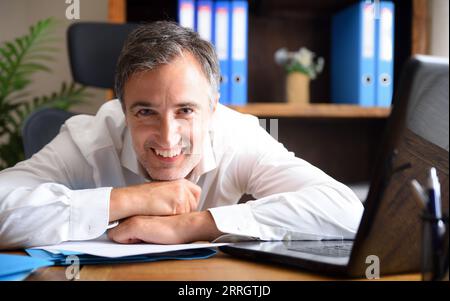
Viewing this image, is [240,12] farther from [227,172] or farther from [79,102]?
[227,172]

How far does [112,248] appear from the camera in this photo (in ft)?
2.55

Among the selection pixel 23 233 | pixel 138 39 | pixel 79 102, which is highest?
pixel 138 39

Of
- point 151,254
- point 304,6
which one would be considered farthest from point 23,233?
point 304,6

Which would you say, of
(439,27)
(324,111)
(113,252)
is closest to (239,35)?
(324,111)

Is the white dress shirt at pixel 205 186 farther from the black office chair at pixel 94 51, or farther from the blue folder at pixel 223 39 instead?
the blue folder at pixel 223 39

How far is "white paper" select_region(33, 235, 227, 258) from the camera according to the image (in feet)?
2.38

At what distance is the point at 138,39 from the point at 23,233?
17.7 inches

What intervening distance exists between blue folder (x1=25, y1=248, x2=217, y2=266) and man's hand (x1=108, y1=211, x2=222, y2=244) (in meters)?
0.08

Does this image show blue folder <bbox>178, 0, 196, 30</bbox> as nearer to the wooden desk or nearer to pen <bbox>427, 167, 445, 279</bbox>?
the wooden desk

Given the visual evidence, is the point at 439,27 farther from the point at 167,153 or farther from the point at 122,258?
the point at 122,258

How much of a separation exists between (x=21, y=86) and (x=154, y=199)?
141cm

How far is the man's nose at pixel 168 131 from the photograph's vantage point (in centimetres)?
108

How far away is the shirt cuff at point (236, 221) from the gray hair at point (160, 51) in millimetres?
316
